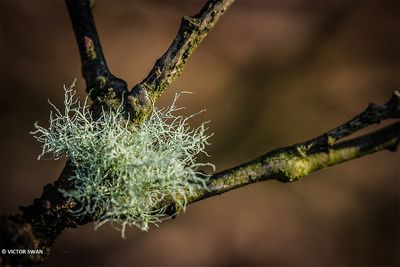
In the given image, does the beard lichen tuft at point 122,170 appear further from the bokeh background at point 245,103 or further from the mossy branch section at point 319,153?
the bokeh background at point 245,103

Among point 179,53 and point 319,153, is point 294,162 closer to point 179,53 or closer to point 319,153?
point 319,153

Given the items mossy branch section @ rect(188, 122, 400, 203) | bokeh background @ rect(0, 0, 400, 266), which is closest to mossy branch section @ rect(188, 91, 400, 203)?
mossy branch section @ rect(188, 122, 400, 203)

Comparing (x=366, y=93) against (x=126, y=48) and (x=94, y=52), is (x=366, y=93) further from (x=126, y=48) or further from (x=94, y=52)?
(x=94, y=52)

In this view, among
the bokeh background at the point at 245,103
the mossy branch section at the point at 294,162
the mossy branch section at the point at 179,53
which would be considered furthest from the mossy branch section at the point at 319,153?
the bokeh background at the point at 245,103

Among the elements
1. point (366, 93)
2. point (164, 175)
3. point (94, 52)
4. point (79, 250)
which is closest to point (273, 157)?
point (164, 175)

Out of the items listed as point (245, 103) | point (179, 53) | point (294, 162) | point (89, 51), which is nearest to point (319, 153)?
point (294, 162)

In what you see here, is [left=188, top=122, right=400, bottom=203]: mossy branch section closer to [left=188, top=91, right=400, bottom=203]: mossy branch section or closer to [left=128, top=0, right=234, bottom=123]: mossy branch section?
[left=188, top=91, right=400, bottom=203]: mossy branch section

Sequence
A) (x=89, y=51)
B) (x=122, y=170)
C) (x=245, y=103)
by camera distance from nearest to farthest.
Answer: (x=122, y=170) → (x=89, y=51) → (x=245, y=103)
